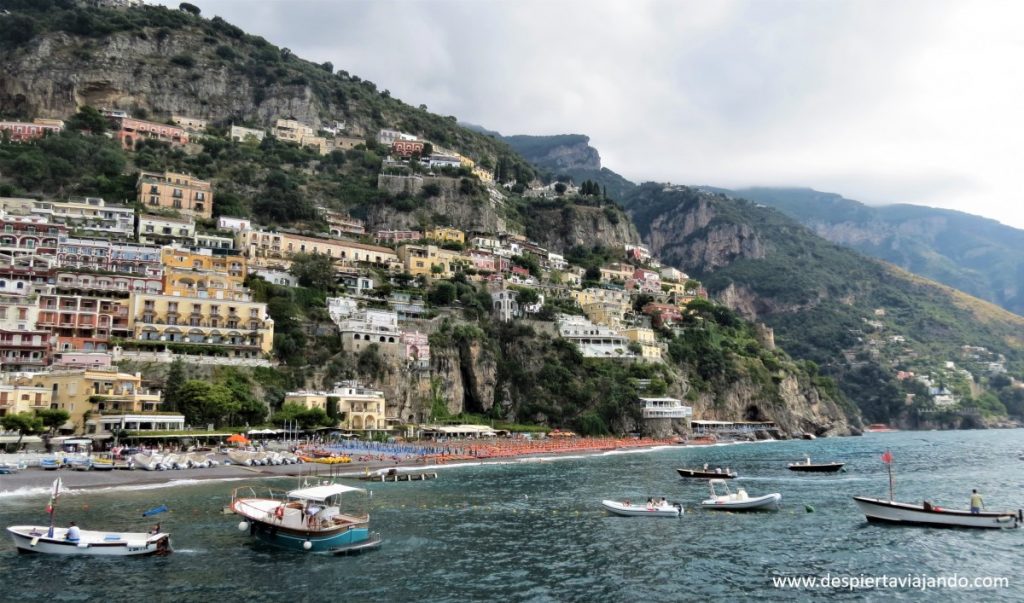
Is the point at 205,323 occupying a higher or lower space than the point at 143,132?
lower

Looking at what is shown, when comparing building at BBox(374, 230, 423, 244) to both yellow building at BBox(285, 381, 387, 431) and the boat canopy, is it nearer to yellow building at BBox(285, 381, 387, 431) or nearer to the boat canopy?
yellow building at BBox(285, 381, 387, 431)

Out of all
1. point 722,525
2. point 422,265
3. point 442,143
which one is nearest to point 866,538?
point 722,525

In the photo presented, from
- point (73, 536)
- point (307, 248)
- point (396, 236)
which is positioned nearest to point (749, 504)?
point (73, 536)

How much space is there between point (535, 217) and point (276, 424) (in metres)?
90.0

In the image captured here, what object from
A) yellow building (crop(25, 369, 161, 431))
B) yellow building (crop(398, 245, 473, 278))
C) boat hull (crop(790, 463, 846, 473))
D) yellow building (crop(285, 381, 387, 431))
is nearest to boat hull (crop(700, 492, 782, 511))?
boat hull (crop(790, 463, 846, 473))

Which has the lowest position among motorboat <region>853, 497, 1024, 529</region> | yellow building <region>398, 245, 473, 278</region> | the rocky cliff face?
motorboat <region>853, 497, 1024, 529</region>

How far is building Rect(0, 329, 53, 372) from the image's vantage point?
6003cm

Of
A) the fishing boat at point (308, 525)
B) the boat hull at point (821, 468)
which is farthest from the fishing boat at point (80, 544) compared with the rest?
the boat hull at point (821, 468)

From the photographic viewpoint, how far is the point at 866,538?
28.9 meters

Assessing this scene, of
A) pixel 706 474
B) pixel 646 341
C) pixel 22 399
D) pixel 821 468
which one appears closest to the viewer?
pixel 706 474

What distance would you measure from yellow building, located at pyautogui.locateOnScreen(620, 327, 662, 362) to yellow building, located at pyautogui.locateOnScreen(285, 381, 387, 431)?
145ft

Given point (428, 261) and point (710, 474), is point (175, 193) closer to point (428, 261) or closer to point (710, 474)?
point (428, 261)

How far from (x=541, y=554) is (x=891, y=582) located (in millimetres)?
11359

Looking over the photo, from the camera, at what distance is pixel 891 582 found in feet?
72.9
